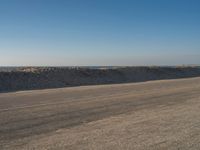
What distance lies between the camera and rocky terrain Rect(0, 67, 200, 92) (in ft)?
114

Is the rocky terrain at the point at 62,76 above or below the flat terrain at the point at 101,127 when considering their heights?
above

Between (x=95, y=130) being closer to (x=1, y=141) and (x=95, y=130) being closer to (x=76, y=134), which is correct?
(x=76, y=134)

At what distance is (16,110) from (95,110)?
3.49 meters

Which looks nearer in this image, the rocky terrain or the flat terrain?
the flat terrain

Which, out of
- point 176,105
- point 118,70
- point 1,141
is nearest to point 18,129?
point 1,141

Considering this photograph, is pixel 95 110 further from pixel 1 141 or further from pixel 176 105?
pixel 1 141

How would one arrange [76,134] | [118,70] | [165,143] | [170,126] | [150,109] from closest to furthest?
[165,143] < [76,134] < [170,126] < [150,109] < [118,70]

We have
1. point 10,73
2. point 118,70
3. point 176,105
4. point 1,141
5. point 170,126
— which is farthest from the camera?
point 118,70

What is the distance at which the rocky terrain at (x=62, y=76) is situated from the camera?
34781 millimetres

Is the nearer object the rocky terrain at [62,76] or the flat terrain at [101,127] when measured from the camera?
the flat terrain at [101,127]

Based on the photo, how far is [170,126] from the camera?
11344 mm

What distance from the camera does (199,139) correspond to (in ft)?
30.9

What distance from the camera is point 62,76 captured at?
4072 cm

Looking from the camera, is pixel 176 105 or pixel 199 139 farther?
pixel 176 105
